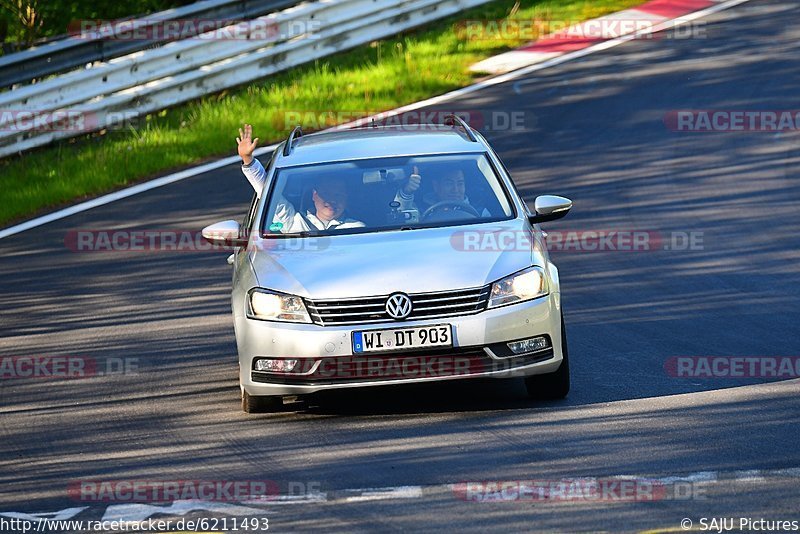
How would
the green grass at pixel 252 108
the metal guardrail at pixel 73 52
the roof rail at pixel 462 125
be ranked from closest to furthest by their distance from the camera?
the roof rail at pixel 462 125 → the green grass at pixel 252 108 → the metal guardrail at pixel 73 52

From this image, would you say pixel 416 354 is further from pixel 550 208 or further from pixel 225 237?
pixel 225 237

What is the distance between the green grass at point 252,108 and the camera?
16.5 metres

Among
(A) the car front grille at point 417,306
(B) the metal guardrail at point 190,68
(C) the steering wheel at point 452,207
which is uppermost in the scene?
(B) the metal guardrail at point 190,68

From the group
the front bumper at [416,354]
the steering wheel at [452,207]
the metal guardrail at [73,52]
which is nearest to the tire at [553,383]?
the front bumper at [416,354]

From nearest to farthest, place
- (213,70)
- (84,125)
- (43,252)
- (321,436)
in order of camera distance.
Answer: (321,436), (43,252), (84,125), (213,70)

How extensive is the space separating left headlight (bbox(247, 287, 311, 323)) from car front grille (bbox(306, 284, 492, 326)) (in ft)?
0.46

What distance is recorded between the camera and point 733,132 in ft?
55.2

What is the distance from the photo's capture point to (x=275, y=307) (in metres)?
8.63

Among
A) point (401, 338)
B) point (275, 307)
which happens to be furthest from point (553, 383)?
point (275, 307)

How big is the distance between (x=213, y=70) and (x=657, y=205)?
290 inches

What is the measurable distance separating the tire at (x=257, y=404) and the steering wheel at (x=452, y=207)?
149 cm

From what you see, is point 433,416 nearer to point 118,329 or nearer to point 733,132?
point 118,329

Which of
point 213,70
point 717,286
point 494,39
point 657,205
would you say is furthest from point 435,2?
point 717,286

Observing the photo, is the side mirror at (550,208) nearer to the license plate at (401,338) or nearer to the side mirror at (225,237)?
the license plate at (401,338)
